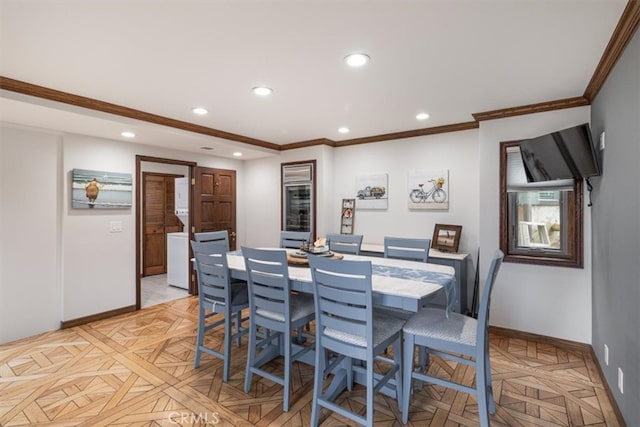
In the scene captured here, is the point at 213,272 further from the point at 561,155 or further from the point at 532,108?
the point at 532,108

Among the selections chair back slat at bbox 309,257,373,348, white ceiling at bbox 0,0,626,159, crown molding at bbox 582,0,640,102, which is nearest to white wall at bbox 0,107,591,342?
white ceiling at bbox 0,0,626,159

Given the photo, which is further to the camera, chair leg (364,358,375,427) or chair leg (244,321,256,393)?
chair leg (244,321,256,393)

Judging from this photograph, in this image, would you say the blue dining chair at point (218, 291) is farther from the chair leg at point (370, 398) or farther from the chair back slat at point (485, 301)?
the chair back slat at point (485, 301)

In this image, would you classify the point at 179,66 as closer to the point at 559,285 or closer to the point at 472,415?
the point at 472,415

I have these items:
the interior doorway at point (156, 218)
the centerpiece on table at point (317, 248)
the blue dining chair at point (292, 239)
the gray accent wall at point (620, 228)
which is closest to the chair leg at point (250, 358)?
the centerpiece on table at point (317, 248)

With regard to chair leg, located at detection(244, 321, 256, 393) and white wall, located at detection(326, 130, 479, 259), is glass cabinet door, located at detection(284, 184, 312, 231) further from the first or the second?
chair leg, located at detection(244, 321, 256, 393)

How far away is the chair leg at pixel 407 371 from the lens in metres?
2.07

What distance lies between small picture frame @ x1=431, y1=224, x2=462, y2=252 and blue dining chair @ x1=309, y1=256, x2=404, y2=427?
205 cm

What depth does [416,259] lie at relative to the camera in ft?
10.5

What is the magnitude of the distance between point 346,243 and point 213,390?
1.87m

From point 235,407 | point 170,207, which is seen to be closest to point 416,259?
point 235,407

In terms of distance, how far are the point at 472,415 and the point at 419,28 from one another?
7.89ft

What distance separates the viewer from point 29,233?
11.6 feet
